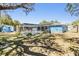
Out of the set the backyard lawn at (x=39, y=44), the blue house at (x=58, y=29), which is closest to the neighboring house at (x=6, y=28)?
the backyard lawn at (x=39, y=44)

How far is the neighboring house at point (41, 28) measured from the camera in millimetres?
2020

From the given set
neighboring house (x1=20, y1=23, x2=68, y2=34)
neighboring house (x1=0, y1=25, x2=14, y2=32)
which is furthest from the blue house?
neighboring house (x1=0, y1=25, x2=14, y2=32)

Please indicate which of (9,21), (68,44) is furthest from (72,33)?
(9,21)

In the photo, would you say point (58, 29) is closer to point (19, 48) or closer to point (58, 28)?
point (58, 28)

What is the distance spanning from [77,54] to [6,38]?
757 millimetres

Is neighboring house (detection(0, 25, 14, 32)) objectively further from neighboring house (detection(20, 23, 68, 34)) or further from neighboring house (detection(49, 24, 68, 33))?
neighboring house (detection(49, 24, 68, 33))

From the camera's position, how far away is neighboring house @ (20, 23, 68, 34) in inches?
79.5

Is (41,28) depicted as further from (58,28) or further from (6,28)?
(6,28)

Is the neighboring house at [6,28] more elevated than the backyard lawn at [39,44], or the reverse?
the neighboring house at [6,28]

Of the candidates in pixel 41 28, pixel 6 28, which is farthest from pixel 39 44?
pixel 6 28

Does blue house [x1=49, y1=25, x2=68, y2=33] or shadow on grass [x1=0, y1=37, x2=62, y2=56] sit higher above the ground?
blue house [x1=49, y1=25, x2=68, y2=33]

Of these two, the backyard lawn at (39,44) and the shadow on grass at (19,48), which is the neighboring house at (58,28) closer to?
the backyard lawn at (39,44)

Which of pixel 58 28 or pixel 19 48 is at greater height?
pixel 58 28

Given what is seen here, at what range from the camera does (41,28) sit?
6.67 ft
